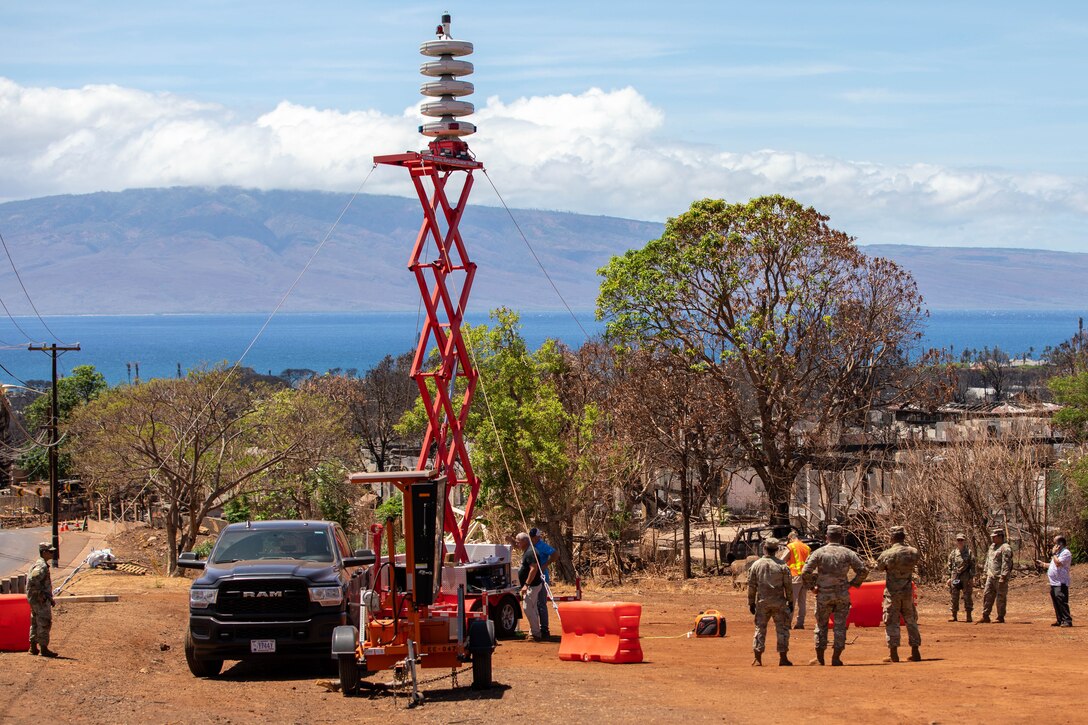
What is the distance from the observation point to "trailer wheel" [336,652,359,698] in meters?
15.5

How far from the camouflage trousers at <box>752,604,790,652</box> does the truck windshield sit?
18.6ft

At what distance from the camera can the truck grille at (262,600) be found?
55.9ft

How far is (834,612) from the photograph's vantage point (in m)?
17.5

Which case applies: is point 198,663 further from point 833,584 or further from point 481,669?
point 833,584

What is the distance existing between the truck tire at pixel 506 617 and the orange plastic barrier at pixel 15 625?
Result: 6.69 metres

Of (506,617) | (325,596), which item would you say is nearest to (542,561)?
(506,617)

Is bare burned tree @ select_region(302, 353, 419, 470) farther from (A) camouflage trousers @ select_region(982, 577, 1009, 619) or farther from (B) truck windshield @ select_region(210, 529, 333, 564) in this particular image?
(B) truck windshield @ select_region(210, 529, 333, 564)

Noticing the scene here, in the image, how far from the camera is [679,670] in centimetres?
1725

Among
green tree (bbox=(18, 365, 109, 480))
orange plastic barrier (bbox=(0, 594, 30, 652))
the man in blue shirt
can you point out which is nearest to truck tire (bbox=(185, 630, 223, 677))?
orange plastic barrier (bbox=(0, 594, 30, 652))

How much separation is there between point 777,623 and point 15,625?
9.94 metres

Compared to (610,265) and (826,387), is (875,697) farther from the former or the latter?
(826,387)

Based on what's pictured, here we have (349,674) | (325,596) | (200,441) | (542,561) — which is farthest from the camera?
(200,441)

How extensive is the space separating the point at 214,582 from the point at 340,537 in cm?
231

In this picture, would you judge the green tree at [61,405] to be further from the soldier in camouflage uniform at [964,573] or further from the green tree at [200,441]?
the soldier in camouflage uniform at [964,573]
